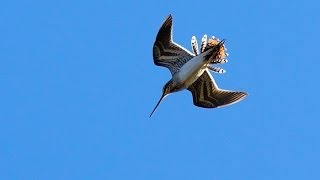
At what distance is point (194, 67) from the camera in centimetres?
3391

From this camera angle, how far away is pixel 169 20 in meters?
34.3

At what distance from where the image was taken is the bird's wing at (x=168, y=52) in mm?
34656

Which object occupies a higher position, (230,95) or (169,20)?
(169,20)

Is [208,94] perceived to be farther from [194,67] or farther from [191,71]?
[194,67]

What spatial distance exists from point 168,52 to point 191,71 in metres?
1.55

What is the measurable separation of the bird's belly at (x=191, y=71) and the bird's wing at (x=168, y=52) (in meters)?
0.53

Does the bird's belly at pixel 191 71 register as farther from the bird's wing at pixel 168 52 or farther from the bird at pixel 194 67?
the bird's wing at pixel 168 52

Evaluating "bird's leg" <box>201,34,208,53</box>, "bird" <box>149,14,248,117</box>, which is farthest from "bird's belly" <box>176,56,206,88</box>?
"bird's leg" <box>201,34,208,53</box>

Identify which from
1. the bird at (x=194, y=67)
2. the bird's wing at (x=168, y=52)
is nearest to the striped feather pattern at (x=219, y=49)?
the bird at (x=194, y=67)

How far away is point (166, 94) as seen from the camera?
35375 millimetres

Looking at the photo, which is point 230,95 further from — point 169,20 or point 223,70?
point 169,20

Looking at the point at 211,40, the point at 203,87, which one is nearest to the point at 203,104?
the point at 203,87

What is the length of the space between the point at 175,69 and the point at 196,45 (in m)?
1.31

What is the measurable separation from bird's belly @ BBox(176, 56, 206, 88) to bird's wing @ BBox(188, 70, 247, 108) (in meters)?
0.96
